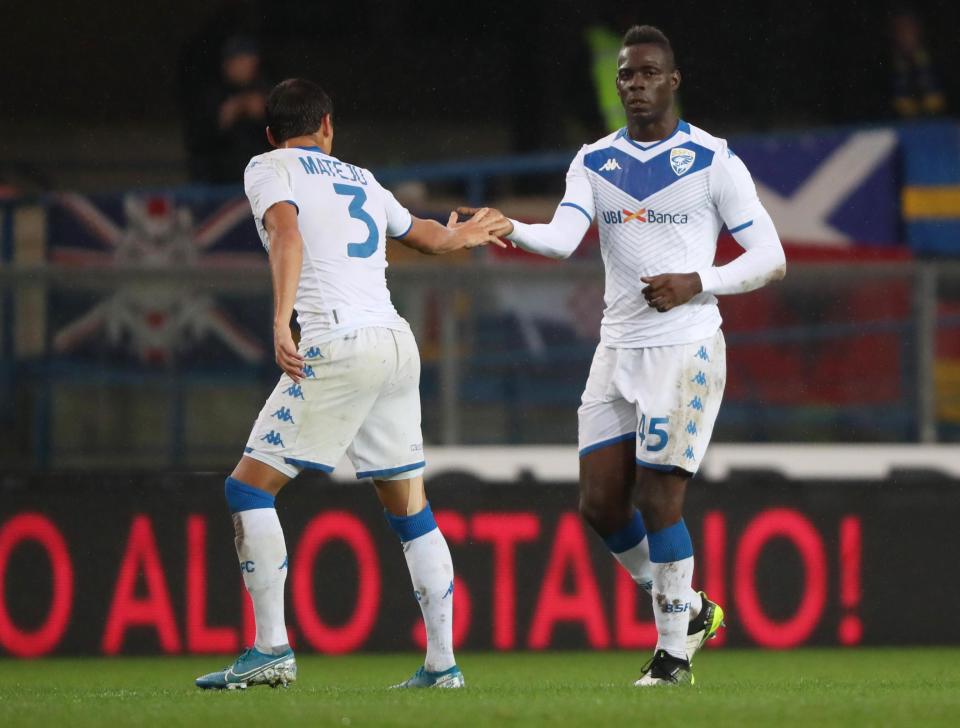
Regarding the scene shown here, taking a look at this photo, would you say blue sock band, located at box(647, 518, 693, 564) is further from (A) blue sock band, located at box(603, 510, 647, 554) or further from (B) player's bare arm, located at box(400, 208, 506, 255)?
(B) player's bare arm, located at box(400, 208, 506, 255)

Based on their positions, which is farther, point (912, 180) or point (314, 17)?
point (314, 17)

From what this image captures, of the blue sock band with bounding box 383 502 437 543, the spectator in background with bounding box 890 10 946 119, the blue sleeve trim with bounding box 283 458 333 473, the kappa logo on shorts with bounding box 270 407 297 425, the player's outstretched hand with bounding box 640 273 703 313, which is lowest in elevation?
the blue sock band with bounding box 383 502 437 543

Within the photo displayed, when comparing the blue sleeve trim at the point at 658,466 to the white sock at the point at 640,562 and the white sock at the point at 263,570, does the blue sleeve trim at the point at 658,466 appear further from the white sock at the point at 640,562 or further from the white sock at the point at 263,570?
the white sock at the point at 263,570

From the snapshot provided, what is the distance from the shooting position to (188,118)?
35.1 feet

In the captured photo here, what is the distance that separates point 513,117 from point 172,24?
107 inches

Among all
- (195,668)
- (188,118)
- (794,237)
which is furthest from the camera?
(188,118)

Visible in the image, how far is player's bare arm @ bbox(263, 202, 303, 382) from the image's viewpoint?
16.1 ft

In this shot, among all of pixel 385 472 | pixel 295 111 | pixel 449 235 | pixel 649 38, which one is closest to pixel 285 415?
pixel 385 472

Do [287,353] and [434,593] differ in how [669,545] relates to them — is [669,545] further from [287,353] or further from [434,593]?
[287,353]

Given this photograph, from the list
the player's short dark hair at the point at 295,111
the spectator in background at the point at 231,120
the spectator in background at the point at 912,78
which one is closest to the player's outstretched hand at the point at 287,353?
the player's short dark hair at the point at 295,111

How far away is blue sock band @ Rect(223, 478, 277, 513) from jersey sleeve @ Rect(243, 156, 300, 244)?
75 cm

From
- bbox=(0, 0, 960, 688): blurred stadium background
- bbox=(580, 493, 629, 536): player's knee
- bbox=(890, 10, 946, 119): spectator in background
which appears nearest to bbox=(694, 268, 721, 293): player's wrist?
bbox=(580, 493, 629, 536): player's knee

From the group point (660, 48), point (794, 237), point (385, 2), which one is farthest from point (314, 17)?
point (660, 48)

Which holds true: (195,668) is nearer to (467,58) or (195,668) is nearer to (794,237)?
(794,237)
